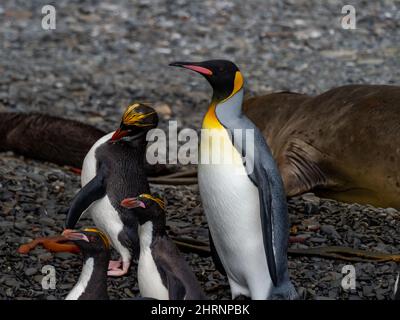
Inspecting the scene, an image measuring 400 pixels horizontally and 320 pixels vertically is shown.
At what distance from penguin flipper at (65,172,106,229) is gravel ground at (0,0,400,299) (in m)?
0.36

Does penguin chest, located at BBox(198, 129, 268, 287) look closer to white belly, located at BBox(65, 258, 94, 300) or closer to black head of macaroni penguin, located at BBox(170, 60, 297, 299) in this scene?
black head of macaroni penguin, located at BBox(170, 60, 297, 299)

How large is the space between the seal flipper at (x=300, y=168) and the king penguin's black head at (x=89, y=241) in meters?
2.83

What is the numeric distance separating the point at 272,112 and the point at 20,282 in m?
3.70

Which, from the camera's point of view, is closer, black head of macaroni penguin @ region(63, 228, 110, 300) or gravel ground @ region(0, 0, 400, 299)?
black head of macaroni penguin @ region(63, 228, 110, 300)

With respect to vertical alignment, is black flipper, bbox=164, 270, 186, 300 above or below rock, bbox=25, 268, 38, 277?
above

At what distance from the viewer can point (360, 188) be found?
7.31 meters

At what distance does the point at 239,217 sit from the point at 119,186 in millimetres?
842

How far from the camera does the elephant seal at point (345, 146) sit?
7.25 meters

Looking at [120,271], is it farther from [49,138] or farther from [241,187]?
[49,138]

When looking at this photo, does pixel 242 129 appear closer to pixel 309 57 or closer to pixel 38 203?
pixel 38 203

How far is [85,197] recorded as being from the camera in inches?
209

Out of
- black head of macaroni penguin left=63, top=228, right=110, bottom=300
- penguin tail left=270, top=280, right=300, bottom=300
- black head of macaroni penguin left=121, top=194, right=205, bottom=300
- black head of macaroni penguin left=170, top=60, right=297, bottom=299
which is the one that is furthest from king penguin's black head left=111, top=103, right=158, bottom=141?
penguin tail left=270, top=280, right=300, bottom=300

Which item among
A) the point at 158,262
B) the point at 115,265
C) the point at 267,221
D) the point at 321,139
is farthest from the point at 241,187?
the point at 321,139

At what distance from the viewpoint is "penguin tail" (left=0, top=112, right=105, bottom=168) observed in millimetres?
8344
